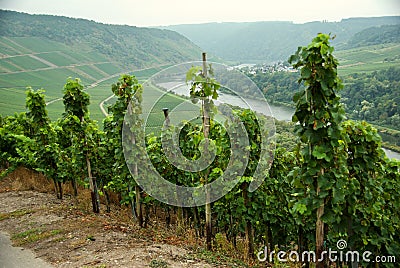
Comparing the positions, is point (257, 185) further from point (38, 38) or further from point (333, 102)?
point (38, 38)

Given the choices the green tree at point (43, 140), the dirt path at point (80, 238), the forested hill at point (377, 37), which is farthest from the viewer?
the forested hill at point (377, 37)

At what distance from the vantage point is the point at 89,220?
959 centimetres

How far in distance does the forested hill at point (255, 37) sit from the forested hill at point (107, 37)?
36.8 ft

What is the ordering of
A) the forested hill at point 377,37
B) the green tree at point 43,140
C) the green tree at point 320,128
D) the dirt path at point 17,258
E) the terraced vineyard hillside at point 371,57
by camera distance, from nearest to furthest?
the green tree at point 320,128
the dirt path at point 17,258
the green tree at point 43,140
the terraced vineyard hillside at point 371,57
the forested hill at point 377,37

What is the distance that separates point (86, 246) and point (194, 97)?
4.20m

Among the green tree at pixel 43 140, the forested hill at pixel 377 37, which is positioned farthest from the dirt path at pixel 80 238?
the forested hill at pixel 377 37

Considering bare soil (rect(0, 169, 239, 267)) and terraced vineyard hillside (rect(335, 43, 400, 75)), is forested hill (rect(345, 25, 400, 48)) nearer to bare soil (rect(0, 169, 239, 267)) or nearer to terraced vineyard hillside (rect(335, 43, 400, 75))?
terraced vineyard hillside (rect(335, 43, 400, 75))

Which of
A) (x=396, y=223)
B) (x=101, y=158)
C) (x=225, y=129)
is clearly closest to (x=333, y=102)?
(x=225, y=129)

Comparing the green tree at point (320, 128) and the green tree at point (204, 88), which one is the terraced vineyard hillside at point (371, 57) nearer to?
the green tree at point (204, 88)

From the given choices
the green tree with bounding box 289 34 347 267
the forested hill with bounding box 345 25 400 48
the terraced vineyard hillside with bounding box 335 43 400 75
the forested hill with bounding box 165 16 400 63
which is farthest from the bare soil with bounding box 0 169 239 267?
the forested hill with bounding box 345 25 400 48

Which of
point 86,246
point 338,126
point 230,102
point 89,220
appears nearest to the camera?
point 338,126

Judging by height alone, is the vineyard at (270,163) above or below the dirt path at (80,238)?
above

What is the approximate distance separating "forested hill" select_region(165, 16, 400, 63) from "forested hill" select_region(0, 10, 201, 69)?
1122 centimetres

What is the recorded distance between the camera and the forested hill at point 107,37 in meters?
87.1
